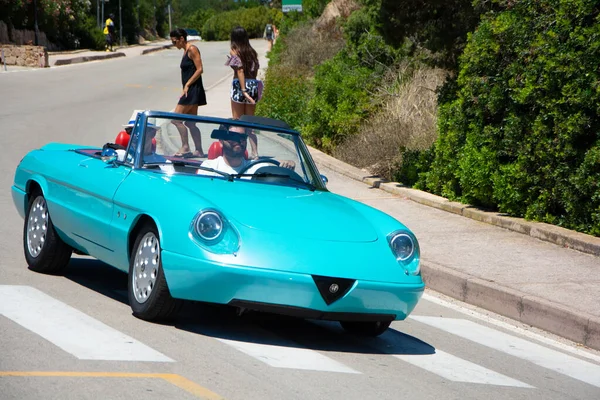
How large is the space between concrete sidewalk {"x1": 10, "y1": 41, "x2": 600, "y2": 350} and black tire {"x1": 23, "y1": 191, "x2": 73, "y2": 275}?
341 cm

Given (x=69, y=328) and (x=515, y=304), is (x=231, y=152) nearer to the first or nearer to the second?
(x=69, y=328)

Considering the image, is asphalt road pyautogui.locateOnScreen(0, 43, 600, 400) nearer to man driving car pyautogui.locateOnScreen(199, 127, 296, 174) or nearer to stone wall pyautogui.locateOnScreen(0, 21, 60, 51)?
man driving car pyautogui.locateOnScreen(199, 127, 296, 174)

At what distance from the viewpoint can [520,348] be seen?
7.80 m

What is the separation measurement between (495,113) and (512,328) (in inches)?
180

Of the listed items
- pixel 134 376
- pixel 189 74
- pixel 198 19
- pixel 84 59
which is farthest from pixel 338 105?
pixel 198 19

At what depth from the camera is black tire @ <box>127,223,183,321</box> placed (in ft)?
22.4

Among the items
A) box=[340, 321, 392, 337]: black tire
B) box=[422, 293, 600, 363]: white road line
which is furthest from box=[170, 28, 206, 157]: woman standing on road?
box=[340, 321, 392, 337]: black tire

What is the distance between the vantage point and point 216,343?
6.67m

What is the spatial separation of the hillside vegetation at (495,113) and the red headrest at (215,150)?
15.4 ft

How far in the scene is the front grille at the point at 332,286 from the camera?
6602mm

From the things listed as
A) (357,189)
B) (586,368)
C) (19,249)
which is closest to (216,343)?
(586,368)

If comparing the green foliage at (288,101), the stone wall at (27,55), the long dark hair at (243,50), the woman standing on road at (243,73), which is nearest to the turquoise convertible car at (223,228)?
the woman standing on road at (243,73)

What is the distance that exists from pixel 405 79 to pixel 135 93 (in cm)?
1409

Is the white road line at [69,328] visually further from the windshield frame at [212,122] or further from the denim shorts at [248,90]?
the denim shorts at [248,90]
